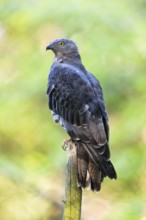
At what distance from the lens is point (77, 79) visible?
15.0 ft

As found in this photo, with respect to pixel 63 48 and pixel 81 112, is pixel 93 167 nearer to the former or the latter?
pixel 81 112

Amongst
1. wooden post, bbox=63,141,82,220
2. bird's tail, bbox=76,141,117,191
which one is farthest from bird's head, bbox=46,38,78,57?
wooden post, bbox=63,141,82,220

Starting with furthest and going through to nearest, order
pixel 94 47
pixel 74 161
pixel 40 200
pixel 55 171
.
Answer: pixel 40 200, pixel 55 171, pixel 94 47, pixel 74 161

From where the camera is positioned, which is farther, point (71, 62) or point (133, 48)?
point (133, 48)

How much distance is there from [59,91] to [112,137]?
2.15 m

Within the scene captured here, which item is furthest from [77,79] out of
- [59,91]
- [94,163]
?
[94,163]

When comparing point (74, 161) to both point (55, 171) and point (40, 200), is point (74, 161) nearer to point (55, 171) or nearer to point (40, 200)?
point (55, 171)

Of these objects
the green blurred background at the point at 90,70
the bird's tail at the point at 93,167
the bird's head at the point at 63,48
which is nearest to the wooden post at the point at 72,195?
the bird's tail at the point at 93,167

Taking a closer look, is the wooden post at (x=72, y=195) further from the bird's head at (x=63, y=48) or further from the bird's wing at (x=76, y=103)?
the bird's head at (x=63, y=48)

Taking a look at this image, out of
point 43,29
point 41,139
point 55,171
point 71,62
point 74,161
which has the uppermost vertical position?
point 43,29

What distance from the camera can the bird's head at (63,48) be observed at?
16.4 feet

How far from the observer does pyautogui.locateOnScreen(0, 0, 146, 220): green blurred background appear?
647 centimetres

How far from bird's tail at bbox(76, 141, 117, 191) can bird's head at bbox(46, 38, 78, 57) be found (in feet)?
3.30

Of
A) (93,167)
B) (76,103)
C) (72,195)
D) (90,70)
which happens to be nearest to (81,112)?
(76,103)
